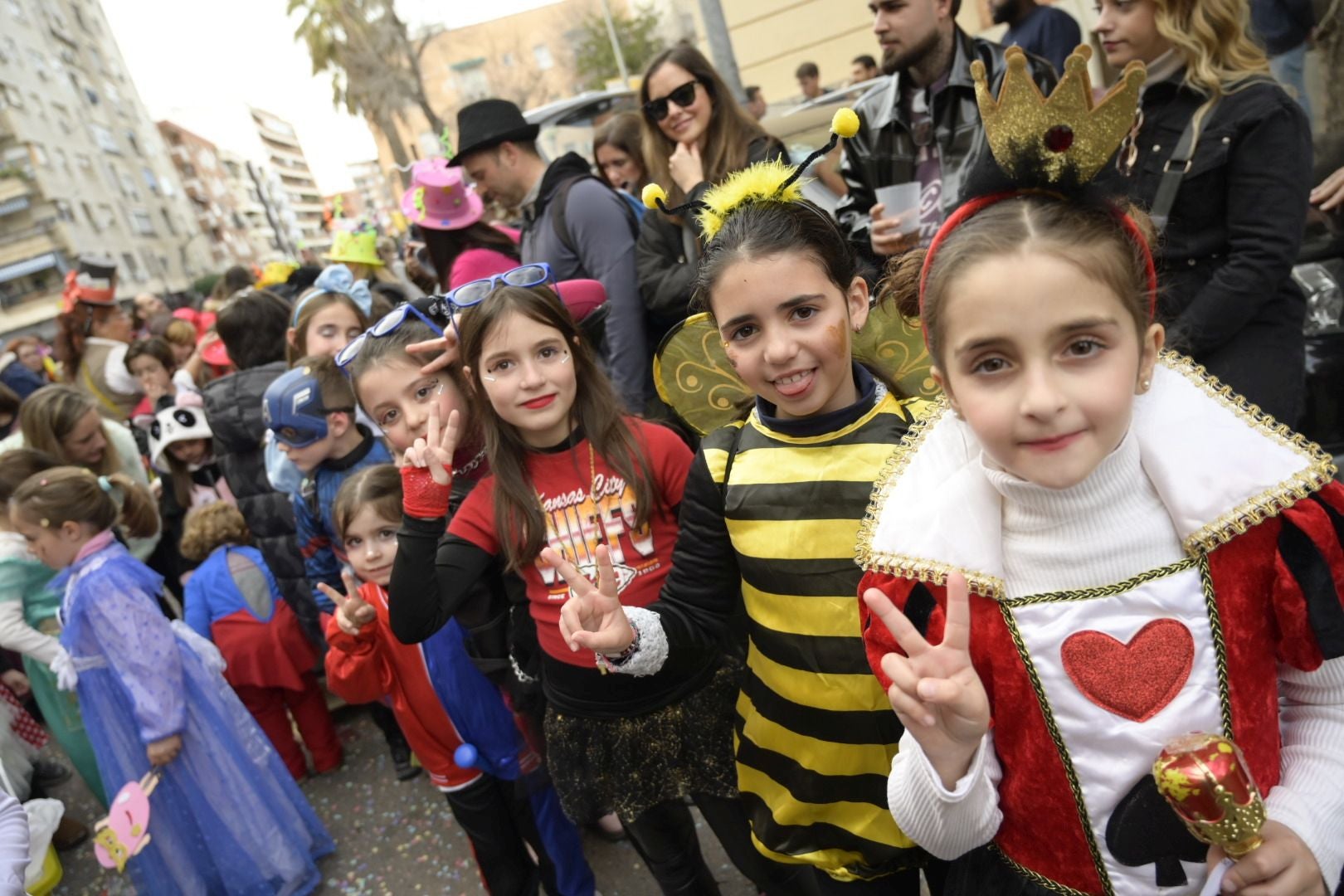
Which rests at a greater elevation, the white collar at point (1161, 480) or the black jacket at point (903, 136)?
the black jacket at point (903, 136)

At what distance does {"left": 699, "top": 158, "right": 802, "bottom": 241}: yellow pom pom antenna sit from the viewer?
166 cm

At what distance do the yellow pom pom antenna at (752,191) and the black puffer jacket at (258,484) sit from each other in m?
2.66

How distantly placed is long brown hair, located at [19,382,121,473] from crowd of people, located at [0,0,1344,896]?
0.07ft

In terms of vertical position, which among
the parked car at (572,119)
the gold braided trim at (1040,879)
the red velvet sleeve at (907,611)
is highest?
the parked car at (572,119)

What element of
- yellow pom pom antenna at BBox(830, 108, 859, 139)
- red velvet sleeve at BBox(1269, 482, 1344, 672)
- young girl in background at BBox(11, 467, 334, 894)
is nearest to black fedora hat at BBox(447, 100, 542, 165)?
young girl in background at BBox(11, 467, 334, 894)

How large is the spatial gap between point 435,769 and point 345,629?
20.2 inches

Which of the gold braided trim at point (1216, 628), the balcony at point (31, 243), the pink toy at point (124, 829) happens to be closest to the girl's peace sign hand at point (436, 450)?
the gold braided trim at point (1216, 628)

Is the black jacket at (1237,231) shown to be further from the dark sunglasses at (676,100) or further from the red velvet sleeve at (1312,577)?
the dark sunglasses at (676,100)

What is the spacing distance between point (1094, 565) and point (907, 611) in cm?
27

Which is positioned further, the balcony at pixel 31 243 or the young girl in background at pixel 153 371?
the balcony at pixel 31 243

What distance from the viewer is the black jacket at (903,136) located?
262 centimetres

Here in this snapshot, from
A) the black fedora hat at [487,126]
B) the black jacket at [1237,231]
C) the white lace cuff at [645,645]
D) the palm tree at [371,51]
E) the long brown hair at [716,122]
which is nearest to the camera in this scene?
the white lace cuff at [645,645]

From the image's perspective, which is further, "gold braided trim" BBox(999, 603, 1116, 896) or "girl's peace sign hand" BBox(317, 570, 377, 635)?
"girl's peace sign hand" BBox(317, 570, 377, 635)

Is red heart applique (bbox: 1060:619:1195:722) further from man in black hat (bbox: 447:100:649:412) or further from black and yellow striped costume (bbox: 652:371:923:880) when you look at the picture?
man in black hat (bbox: 447:100:649:412)
